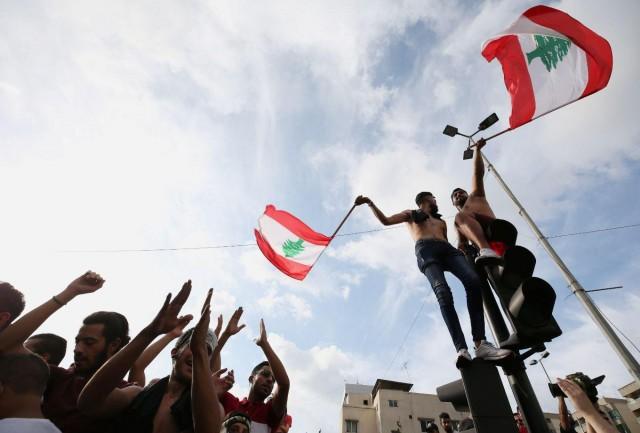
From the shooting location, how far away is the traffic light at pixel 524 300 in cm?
220

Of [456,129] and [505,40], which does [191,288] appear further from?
[456,129]

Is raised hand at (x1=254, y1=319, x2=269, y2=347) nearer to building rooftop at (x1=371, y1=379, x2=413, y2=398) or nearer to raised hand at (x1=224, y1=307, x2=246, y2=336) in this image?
raised hand at (x1=224, y1=307, x2=246, y2=336)

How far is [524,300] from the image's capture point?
7.25ft

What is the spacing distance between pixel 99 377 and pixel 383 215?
331 cm

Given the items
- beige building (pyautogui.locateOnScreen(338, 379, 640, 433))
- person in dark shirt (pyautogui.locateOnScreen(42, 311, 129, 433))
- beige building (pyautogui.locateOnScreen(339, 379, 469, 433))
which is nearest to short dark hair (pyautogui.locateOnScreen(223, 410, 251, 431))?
person in dark shirt (pyautogui.locateOnScreen(42, 311, 129, 433))

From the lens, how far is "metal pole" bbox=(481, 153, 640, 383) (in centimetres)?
718

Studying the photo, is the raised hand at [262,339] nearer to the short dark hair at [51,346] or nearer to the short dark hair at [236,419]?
the short dark hair at [236,419]

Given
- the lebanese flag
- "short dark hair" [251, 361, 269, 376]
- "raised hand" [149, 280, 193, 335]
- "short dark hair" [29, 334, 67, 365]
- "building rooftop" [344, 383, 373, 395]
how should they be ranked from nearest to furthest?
"raised hand" [149, 280, 193, 335] < "short dark hair" [29, 334, 67, 365] < "short dark hair" [251, 361, 269, 376] < the lebanese flag < "building rooftop" [344, 383, 373, 395]

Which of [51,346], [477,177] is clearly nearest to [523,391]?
[477,177]

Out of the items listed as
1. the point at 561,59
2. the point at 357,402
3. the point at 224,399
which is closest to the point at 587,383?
the point at 224,399

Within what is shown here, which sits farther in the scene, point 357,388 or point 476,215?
point 357,388

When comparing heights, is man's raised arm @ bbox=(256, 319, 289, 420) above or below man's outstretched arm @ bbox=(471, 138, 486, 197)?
below

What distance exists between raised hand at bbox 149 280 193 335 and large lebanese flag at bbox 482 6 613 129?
4.31 meters

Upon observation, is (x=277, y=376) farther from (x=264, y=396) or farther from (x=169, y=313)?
(x=169, y=313)
